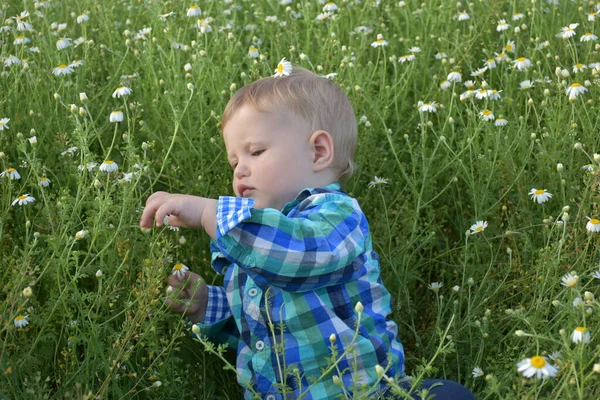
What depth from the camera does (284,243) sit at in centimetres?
239

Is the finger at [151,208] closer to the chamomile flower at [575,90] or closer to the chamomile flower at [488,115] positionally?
the chamomile flower at [488,115]

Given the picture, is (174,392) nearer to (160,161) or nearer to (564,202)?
(160,161)

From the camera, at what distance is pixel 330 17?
16.3 feet

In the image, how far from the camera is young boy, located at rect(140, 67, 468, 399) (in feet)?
7.93

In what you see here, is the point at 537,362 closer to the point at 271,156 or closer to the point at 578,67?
the point at 271,156

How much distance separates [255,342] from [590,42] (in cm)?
254

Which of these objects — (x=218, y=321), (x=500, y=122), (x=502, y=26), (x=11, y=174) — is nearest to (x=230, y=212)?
(x=218, y=321)

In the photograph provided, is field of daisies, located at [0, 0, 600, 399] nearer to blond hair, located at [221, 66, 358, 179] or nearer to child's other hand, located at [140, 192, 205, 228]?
child's other hand, located at [140, 192, 205, 228]

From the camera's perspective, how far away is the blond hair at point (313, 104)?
2752 millimetres

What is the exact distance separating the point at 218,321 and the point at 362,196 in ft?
3.00

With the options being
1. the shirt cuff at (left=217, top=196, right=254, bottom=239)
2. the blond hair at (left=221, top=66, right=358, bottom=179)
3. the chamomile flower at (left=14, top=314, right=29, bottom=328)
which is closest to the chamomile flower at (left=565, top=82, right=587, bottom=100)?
the blond hair at (left=221, top=66, right=358, bottom=179)

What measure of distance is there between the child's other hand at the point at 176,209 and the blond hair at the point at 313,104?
0.40 m

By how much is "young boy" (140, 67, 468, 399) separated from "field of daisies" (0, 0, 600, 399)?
16cm

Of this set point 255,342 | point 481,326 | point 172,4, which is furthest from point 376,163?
point 172,4
